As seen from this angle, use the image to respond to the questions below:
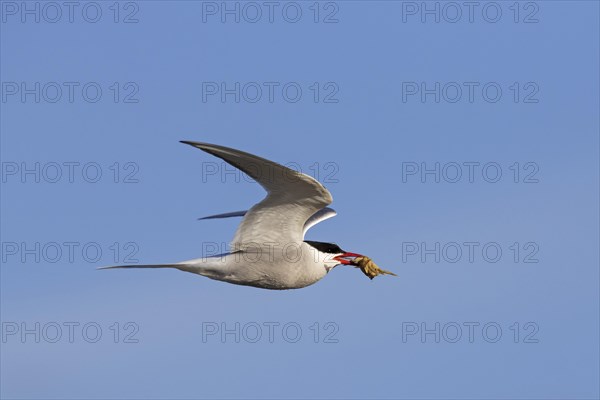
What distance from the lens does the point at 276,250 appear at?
43.1 feet

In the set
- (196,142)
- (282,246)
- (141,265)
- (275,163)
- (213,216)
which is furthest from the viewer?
(213,216)

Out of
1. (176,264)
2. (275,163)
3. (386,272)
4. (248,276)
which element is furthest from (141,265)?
(386,272)

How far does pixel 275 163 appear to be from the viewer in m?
11.0

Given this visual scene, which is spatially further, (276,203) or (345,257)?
(345,257)

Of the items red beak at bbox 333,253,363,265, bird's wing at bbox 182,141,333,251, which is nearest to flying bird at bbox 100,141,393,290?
bird's wing at bbox 182,141,333,251

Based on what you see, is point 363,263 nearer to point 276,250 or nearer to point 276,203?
point 276,250

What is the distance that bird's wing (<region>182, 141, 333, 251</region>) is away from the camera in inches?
438

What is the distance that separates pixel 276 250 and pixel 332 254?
3.59 feet

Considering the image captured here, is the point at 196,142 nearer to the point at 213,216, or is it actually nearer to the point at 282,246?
the point at 282,246

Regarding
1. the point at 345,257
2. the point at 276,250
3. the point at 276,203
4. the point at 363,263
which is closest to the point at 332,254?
the point at 345,257

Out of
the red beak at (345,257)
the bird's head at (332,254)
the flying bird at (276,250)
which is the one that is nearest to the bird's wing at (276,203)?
the flying bird at (276,250)

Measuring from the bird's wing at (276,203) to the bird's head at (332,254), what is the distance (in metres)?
0.36

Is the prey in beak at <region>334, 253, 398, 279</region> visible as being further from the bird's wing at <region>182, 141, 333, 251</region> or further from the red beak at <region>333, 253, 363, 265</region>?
the bird's wing at <region>182, 141, 333, 251</region>

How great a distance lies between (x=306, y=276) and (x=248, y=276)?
80 cm
